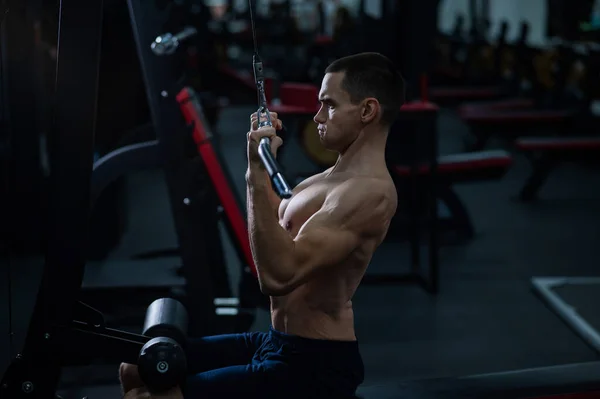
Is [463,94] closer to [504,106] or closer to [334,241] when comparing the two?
[504,106]

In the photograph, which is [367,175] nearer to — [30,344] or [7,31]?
Result: [30,344]

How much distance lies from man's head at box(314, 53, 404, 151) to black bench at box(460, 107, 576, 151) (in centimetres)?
614

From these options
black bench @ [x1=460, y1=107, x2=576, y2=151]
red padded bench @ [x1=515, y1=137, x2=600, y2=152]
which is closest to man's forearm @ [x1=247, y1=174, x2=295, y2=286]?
red padded bench @ [x1=515, y1=137, x2=600, y2=152]

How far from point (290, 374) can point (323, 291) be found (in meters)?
0.17

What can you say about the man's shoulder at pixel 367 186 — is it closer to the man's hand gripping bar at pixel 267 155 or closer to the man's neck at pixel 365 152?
the man's neck at pixel 365 152

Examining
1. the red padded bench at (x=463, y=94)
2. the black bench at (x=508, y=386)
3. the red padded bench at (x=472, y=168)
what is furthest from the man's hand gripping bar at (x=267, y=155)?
the red padded bench at (x=463, y=94)

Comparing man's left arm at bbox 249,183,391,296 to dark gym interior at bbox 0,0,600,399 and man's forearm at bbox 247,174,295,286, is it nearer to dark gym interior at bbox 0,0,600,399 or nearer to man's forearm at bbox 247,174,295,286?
man's forearm at bbox 247,174,295,286

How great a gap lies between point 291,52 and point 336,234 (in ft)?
31.5

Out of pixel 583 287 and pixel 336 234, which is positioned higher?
pixel 336 234

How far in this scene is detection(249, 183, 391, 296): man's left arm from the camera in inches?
63.8

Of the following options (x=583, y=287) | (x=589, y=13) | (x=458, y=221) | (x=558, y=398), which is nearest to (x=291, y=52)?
(x=589, y=13)

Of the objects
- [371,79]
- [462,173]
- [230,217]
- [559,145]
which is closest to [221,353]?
[371,79]

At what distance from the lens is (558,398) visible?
2430mm

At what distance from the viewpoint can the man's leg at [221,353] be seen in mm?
1880
